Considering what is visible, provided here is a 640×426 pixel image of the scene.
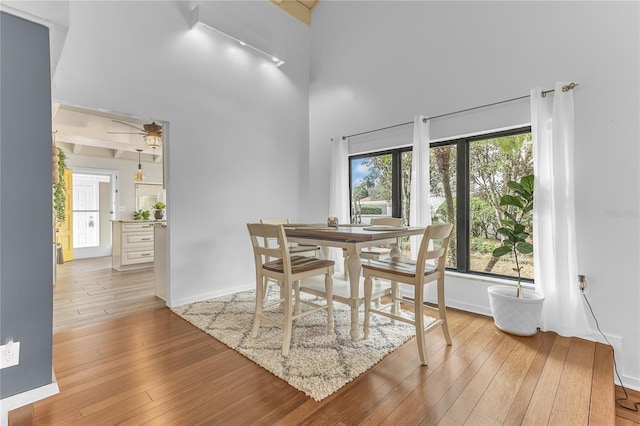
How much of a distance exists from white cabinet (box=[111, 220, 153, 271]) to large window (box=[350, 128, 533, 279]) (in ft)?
15.4

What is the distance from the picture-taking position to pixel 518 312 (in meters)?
2.33

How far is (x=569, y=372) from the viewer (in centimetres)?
185

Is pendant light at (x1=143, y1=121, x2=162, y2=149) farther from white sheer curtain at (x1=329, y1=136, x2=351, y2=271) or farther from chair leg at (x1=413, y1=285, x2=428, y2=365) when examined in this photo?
chair leg at (x1=413, y1=285, x2=428, y2=365)

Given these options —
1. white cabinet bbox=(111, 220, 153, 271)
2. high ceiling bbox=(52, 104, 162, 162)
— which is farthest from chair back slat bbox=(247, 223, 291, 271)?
white cabinet bbox=(111, 220, 153, 271)

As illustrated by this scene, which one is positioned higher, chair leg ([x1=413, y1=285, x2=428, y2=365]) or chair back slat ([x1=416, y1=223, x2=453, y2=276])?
chair back slat ([x1=416, y1=223, x2=453, y2=276])

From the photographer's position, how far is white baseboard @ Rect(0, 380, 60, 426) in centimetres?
145

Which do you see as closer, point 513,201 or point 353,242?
point 353,242

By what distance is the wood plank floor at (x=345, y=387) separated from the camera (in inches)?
57.6

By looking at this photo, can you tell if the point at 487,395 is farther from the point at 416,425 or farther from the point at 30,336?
the point at 30,336

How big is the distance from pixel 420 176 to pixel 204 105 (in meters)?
2.61

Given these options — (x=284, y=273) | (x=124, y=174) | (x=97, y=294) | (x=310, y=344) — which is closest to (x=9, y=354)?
(x=284, y=273)

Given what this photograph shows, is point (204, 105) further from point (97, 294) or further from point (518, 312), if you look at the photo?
point (518, 312)

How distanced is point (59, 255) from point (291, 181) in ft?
15.8

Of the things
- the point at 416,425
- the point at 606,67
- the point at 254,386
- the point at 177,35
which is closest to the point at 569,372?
the point at 416,425
